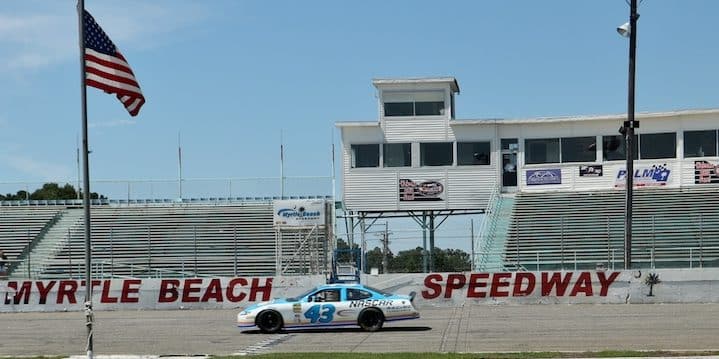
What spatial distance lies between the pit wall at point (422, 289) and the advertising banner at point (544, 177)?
540 inches

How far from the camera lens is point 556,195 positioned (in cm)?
4572

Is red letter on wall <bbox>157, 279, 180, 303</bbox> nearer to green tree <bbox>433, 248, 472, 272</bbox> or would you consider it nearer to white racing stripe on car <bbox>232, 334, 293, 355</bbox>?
green tree <bbox>433, 248, 472, 272</bbox>

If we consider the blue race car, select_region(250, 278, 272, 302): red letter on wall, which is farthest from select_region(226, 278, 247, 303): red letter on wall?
the blue race car

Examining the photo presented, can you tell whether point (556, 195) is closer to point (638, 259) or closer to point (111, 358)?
point (638, 259)

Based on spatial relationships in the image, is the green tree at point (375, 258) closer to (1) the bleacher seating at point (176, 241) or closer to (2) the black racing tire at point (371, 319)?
(1) the bleacher seating at point (176, 241)

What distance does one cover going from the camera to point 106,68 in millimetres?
16906

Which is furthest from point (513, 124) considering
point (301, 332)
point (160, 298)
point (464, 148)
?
point (301, 332)

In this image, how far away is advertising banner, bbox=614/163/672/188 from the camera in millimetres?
44812

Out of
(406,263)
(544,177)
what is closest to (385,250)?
(406,263)

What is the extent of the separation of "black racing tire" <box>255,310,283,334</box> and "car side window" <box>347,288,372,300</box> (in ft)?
5.46

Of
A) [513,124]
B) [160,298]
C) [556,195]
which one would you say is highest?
[513,124]

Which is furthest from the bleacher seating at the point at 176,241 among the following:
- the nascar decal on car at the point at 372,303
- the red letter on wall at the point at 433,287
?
the nascar decal on car at the point at 372,303

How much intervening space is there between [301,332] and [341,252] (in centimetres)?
1657

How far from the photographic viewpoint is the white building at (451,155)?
4562cm
